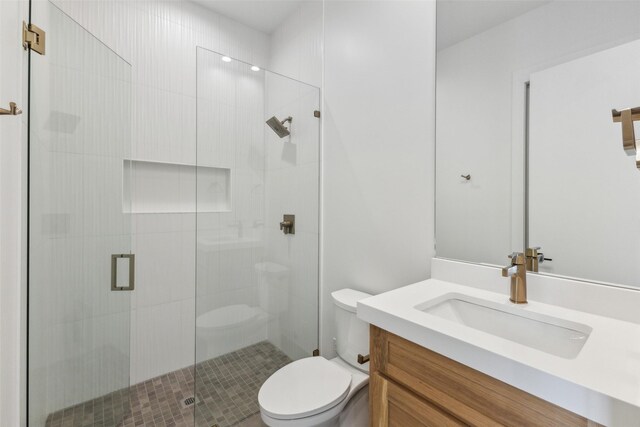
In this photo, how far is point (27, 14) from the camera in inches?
36.6

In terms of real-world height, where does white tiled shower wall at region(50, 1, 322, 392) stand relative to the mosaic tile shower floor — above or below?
above

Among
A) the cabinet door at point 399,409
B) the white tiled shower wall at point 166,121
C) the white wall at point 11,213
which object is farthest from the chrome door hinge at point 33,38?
the cabinet door at point 399,409

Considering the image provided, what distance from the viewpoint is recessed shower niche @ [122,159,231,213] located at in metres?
1.54

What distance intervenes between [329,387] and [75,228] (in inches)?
52.6

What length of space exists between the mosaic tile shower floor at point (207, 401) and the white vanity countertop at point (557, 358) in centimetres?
99

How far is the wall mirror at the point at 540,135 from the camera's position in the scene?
2.80 feet

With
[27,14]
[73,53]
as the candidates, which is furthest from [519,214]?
[73,53]

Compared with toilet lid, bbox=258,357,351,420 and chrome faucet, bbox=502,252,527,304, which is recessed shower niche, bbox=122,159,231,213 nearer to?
toilet lid, bbox=258,357,351,420

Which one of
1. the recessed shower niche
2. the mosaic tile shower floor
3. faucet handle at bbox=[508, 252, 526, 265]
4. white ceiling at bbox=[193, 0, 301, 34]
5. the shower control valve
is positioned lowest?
the mosaic tile shower floor

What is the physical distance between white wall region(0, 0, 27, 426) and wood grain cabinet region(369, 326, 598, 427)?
112cm

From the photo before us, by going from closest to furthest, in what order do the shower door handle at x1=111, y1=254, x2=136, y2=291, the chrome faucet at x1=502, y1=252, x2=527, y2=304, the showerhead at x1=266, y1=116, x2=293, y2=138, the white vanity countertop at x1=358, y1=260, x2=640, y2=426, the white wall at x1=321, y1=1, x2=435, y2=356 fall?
the white vanity countertop at x1=358, y1=260, x2=640, y2=426
the chrome faucet at x1=502, y1=252, x2=527, y2=304
the white wall at x1=321, y1=1, x2=435, y2=356
the shower door handle at x1=111, y1=254, x2=136, y2=291
the showerhead at x1=266, y1=116, x2=293, y2=138

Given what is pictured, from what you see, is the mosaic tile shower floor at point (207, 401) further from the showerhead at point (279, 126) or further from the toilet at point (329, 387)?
the showerhead at point (279, 126)

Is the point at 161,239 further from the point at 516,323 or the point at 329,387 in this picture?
the point at 516,323

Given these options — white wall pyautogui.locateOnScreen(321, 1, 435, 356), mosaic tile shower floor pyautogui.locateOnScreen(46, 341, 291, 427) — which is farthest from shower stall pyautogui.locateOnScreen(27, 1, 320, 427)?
white wall pyautogui.locateOnScreen(321, 1, 435, 356)
